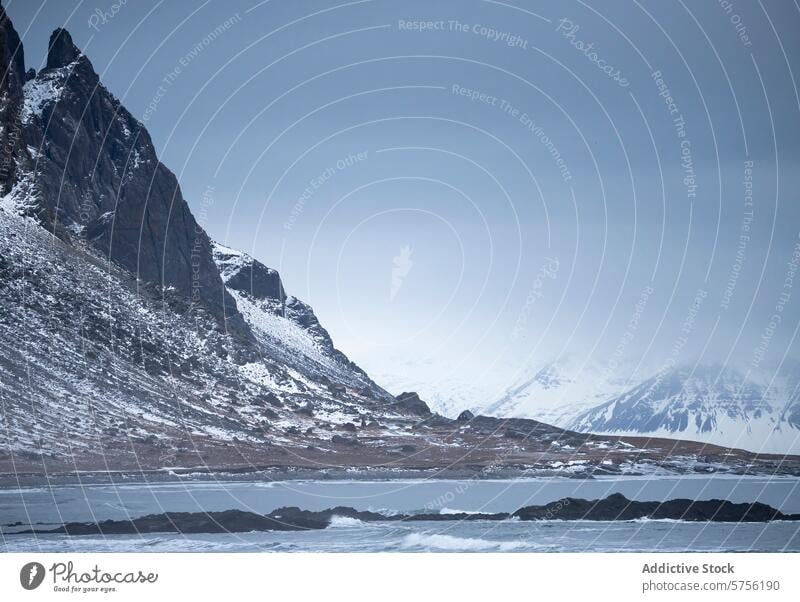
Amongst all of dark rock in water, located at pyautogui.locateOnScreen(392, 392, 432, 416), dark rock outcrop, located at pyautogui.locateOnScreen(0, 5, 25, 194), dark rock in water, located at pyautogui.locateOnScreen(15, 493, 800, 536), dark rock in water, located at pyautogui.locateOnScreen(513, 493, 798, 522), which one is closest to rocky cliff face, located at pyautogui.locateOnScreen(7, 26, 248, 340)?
dark rock outcrop, located at pyautogui.locateOnScreen(0, 5, 25, 194)

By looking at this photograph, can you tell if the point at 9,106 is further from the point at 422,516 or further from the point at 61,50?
the point at 422,516

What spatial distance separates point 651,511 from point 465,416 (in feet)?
123

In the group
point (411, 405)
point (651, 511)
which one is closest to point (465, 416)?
point (411, 405)

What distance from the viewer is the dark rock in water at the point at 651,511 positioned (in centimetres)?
5512

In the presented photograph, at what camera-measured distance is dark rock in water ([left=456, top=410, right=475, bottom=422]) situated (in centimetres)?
9200

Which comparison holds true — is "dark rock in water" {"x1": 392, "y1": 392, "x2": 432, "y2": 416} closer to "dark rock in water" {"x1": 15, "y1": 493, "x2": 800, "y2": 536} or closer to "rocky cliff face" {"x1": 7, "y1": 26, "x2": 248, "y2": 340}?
"rocky cliff face" {"x1": 7, "y1": 26, "x2": 248, "y2": 340}

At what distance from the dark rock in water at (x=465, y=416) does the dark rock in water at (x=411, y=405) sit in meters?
11.2

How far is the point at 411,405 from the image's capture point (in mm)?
108375

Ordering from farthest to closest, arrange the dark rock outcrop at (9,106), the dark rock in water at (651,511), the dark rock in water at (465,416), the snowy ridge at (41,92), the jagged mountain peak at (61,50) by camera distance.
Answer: the snowy ridge at (41,92) → the dark rock outcrop at (9,106) → the dark rock in water at (465,416) → the jagged mountain peak at (61,50) → the dark rock in water at (651,511)

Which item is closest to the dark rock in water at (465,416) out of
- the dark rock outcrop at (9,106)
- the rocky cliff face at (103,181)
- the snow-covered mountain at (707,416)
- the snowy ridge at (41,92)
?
the snow-covered mountain at (707,416)

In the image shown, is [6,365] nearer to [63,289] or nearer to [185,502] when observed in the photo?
[63,289]

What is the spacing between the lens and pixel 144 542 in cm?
4575

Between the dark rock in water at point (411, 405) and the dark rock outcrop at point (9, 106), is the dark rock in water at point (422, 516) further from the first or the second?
the dark rock outcrop at point (9, 106)

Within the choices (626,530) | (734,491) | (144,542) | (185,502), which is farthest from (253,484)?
(734,491)
